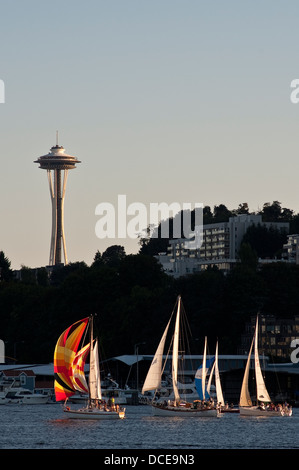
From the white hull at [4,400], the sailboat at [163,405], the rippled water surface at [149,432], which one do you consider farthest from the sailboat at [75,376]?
the white hull at [4,400]

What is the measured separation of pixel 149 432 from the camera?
4296 inches

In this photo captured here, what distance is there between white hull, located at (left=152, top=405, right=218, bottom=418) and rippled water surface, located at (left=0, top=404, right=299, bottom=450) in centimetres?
57

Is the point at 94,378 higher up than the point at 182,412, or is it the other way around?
the point at 94,378

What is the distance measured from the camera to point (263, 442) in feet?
331

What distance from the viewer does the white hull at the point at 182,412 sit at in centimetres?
12538

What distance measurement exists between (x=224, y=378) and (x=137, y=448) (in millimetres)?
89735

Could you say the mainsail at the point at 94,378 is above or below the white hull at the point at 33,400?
above

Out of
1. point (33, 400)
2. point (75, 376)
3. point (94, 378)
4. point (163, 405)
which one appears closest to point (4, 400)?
point (33, 400)

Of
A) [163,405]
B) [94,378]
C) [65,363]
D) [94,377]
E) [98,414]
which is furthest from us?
[163,405]

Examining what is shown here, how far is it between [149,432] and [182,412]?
669 inches

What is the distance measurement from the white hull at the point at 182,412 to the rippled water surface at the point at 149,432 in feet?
1.87

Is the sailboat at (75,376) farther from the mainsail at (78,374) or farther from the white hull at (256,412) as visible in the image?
the white hull at (256,412)

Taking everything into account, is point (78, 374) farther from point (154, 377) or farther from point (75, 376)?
point (154, 377)

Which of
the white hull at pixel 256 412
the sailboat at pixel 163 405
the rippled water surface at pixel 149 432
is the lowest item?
the rippled water surface at pixel 149 432
